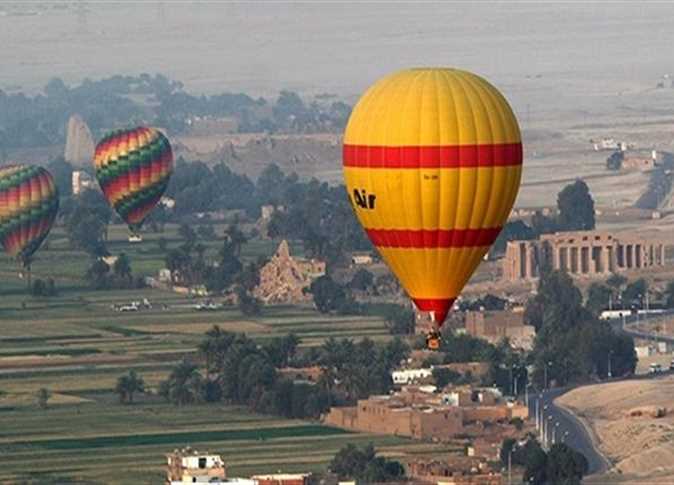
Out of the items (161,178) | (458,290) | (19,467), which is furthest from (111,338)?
(458,290)

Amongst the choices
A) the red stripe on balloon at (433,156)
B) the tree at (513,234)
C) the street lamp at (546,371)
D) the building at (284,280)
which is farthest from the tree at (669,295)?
the red stripe on balloon at (433,156)

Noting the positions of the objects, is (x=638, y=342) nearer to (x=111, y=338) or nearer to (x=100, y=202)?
(x=111, y=338)

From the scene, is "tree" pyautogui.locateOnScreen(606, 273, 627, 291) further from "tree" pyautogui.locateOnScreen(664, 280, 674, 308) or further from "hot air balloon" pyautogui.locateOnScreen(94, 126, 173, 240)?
"hot air balloon" pyautogui.locateOnScreen(94, 126, 173, 240)

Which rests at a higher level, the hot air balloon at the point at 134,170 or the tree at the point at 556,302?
the hot air balloon at the point at 134,170

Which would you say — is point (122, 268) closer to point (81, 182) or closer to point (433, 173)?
point (81, 182)

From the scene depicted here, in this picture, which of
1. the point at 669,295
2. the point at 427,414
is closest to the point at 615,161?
the point at 669,295

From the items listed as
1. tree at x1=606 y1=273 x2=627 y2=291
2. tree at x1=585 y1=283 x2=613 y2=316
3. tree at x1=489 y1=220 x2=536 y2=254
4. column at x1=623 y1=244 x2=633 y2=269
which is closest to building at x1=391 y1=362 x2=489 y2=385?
tree at x1=585 y1=283 x2=613 y2=316

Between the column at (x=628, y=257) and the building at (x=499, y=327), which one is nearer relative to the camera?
the building at (x=499, y=327)

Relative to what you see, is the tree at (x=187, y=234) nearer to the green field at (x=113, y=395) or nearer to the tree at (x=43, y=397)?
the green field at (x=113, y=395)
